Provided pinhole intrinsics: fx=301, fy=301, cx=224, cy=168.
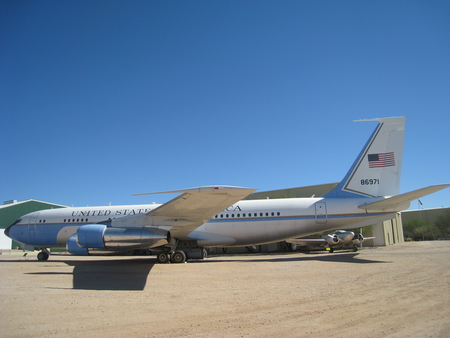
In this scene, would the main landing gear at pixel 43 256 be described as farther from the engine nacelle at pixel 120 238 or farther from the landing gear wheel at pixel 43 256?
the engine nacelle at pixel 120 238

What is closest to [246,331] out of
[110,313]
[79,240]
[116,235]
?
[110,313]

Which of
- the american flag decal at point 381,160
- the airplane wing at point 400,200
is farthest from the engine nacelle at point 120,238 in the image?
the american flag decal at point 381,160

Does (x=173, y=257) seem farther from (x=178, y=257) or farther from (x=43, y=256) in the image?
(x=43, y=256)

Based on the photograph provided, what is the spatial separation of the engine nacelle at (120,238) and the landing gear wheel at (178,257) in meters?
2.61

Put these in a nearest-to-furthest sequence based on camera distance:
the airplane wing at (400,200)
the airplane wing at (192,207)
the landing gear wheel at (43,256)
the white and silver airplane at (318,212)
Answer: the airplane wing at (192,207) < the airplane wing at (400,200) < the white and silver airplane at (318,212) < the landing gear wheel at (43,256)

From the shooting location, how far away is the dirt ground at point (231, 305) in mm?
4383

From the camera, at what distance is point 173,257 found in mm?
14148

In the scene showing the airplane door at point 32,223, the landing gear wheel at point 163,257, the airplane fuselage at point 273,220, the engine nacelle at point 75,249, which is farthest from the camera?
the airplane door at point 32,223

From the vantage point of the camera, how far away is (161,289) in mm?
7598

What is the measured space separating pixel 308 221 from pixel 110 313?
1112cm

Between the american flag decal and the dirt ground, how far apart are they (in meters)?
6.59

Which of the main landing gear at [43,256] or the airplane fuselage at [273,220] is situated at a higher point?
the airplane fuselage at [273,220]

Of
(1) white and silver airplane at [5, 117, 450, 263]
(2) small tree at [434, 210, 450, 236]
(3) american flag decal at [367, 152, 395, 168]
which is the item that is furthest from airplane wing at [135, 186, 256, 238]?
(2) small tree at [434, 210, 450, 236]

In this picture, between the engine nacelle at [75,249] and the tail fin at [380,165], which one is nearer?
the engine nacelle at [75,249]
